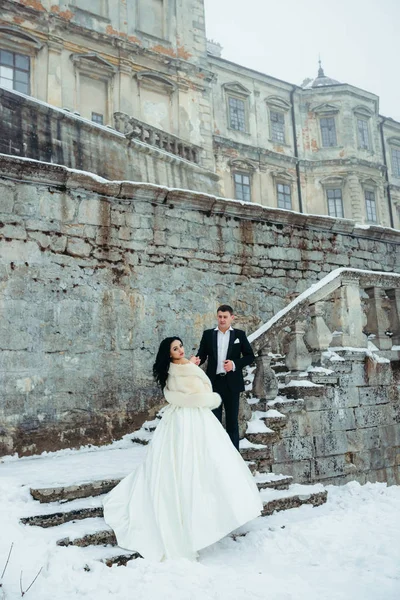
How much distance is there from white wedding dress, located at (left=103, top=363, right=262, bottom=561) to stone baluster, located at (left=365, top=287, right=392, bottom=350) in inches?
138

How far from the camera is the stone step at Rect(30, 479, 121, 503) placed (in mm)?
3631

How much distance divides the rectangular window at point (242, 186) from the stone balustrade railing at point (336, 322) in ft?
53.2

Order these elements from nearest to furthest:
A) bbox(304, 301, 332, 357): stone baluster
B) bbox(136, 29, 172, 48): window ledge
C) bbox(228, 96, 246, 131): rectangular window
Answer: bbox(304, 301, 332, 357): stone baluster
bbox(136, 29, 172, 48): window ledge
bbox(228, 96, 246, 131): rectangular window

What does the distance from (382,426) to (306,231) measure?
361 cm

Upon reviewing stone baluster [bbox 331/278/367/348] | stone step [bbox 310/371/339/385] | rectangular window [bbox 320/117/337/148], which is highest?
rectangular window [bbox 320/117/337/148]

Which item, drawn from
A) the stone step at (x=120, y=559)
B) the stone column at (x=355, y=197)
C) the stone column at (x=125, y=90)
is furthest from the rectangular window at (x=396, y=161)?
the stone step at (x=120, y=559)

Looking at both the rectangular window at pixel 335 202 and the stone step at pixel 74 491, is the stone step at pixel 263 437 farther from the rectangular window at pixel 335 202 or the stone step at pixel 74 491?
the rectangular window at pixel 335 202

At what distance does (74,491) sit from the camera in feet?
12.2

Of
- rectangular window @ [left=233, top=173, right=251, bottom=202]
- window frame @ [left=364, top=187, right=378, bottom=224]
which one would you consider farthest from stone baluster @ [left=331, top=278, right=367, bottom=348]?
window frame @ [left=364, top=187, right=378, bottom=224]

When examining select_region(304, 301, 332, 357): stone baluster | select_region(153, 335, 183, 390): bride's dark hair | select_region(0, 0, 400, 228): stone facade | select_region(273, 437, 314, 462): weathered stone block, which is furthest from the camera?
select_region(0, 0, 400, 228): stone facade

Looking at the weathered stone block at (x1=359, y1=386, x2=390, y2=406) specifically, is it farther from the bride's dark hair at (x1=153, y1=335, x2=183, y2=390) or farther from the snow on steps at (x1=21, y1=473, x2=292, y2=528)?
the snow on steps at (x1=21, y1=473, x2=292, y2=528)

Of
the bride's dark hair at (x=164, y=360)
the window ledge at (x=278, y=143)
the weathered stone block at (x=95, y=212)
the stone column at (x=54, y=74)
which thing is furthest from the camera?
the window ledge at (x=278, y=143)

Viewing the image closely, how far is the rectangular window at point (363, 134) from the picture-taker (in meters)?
24.9

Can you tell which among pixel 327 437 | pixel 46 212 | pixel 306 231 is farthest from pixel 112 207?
pixel 327 437
